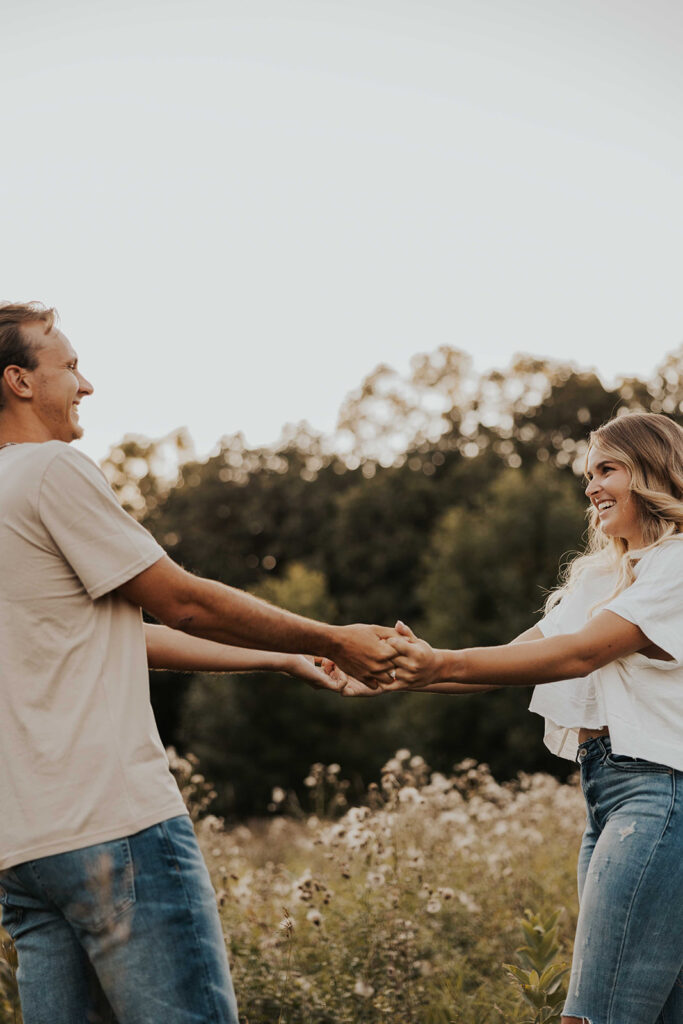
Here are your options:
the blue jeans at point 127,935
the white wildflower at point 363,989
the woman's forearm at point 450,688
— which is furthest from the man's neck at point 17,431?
the white wildflower at point 363,989

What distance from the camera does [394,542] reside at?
33.7m

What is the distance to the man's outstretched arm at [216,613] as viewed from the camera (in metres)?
2.34

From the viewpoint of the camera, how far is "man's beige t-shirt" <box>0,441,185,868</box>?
2.17 meters

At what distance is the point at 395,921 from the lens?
4566 mm

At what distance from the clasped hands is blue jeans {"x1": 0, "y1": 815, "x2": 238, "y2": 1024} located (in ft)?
3.23

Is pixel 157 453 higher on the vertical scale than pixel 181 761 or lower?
Answer: higher

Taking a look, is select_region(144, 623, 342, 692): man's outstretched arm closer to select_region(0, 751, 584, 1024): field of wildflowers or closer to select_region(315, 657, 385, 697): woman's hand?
Result: select_region(315, 657, 385, 697): woman's hand

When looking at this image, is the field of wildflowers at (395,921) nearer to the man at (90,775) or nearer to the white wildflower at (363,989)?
the white wildflower at (363,989)

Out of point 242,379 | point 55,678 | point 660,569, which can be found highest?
point 242,379

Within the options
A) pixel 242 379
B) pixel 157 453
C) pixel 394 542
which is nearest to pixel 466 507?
pixel 394 542

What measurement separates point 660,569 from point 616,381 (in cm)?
3202

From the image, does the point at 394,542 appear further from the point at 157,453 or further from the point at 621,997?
the point at 621,997

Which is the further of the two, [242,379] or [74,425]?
[242,379]

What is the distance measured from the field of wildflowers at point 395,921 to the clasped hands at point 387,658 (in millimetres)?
917
